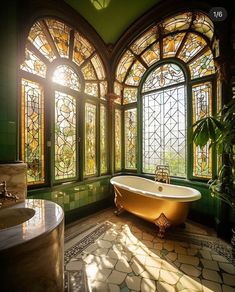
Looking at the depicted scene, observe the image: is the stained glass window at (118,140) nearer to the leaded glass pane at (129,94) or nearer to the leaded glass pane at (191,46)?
the leaded glass pane at (129,94)

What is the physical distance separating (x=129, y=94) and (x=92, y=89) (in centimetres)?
87

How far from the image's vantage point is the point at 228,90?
208 centimetres

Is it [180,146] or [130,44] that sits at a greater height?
[130,44]

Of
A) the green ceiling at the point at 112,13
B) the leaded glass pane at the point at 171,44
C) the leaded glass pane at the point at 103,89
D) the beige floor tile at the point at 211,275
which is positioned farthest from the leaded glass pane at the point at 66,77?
the beige floor tile at the point at 211,275

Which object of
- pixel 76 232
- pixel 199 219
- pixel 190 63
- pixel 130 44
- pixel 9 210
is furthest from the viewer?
pixel 130 44

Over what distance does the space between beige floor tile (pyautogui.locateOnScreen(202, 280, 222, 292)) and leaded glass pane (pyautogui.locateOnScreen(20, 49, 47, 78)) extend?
2.95 metres

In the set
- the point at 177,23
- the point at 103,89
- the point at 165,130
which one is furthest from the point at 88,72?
the point at 165,130

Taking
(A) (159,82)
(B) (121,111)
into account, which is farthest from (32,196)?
(A) (159,82)

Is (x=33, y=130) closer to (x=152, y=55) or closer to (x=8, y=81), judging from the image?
(x=8, y=81)

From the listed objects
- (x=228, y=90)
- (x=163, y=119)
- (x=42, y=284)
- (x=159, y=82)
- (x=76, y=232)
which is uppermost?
(x=159, y=82)

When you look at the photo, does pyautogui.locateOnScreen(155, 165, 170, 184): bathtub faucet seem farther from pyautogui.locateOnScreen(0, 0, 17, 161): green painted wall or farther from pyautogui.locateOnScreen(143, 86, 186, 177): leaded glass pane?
pyautogui.locateOnScreen(0, 0, 17, 161): green painted wall

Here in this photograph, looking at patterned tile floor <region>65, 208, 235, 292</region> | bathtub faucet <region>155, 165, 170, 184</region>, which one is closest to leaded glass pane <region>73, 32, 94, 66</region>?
bathtub faucet <region>155, 165, 170, 184</region>

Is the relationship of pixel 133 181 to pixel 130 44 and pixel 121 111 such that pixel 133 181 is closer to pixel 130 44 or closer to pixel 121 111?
pixel 121 111

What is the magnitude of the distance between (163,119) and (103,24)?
1928mm
